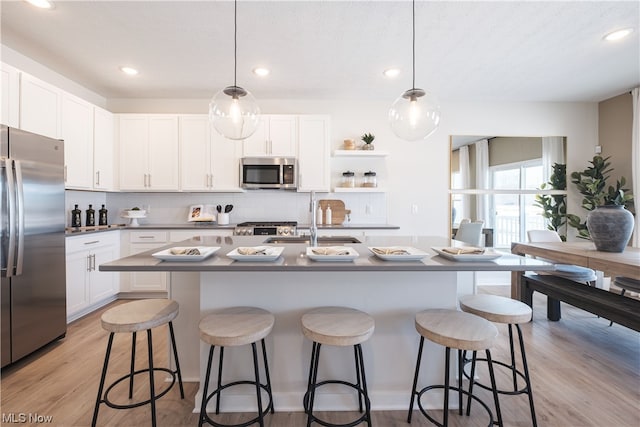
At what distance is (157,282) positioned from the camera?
3709 millimetres

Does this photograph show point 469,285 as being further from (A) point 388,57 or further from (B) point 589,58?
(B) point 589,58

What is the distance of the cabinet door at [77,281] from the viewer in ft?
9.47

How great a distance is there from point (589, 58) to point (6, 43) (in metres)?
5.65

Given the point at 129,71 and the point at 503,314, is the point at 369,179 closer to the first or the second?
the point at 503,314

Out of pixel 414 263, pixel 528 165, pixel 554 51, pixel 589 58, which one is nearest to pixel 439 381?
pixel 414 263

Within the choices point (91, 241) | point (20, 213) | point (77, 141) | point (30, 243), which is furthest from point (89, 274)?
point (77, 141)

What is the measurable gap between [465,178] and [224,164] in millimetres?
3444

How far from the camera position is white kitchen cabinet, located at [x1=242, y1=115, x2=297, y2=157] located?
3.93 m

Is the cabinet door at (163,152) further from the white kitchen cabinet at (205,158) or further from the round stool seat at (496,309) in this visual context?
the round stool seat at (496,309)

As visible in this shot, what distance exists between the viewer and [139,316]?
1.59 m

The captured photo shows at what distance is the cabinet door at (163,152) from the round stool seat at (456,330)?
11.7 ft

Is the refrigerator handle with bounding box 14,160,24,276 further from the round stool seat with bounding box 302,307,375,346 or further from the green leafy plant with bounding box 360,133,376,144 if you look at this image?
the green leafy plant with bounding box 360,133,376,144

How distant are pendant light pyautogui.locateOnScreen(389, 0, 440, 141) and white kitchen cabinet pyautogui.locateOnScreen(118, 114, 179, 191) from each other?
10.1 feet

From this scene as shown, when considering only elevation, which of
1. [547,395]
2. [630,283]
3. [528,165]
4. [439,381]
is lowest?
[547,395]
